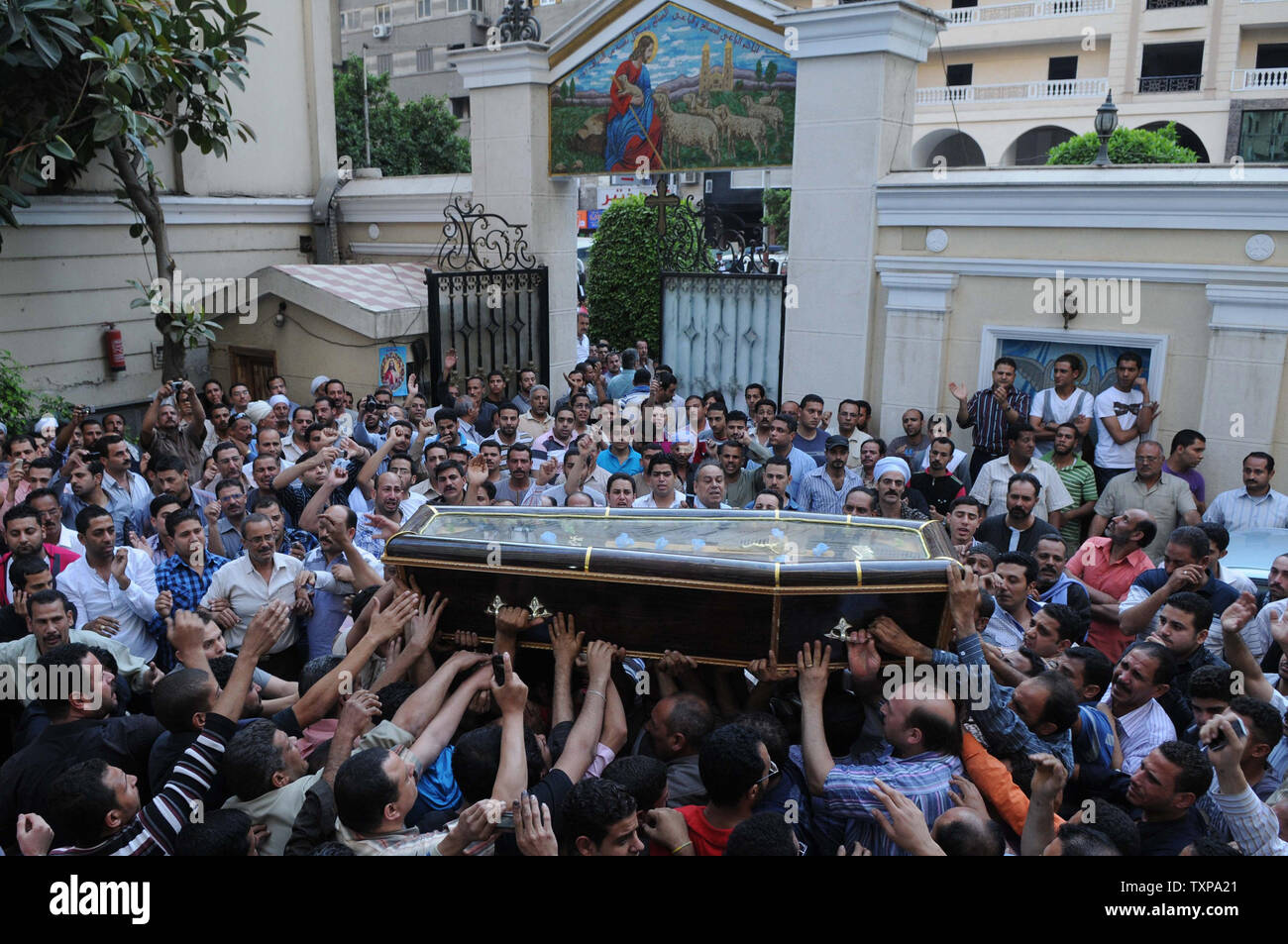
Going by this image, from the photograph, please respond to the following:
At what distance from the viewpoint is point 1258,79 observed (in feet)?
79.3

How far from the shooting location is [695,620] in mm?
3602

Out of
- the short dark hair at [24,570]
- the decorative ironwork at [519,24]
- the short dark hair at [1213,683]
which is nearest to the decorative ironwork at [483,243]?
the decorative ironwork at [519,24]

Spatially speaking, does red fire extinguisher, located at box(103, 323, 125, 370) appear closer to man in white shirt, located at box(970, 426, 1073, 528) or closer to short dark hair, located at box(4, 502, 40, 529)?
short dark hair, located at box(4, 502, 40, 529)

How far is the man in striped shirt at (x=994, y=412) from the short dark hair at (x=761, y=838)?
5.10 meters

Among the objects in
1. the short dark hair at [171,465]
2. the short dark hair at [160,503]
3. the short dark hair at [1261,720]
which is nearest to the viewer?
the short dark hair at [1261,720]

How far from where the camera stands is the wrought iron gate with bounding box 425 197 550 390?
33.0 ft

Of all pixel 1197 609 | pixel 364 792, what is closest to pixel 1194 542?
pixel 1197 609

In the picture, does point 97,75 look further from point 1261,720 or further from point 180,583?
point 1261,720

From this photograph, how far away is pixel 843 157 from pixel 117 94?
6.14m

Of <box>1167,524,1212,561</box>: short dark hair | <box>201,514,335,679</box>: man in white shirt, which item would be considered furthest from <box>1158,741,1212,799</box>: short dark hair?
<box>201,514,335,679</box>: man in white shirt

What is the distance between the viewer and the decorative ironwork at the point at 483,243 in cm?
1056

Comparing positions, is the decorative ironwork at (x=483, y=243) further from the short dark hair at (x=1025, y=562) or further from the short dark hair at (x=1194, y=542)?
the short dark hair at (x=1194, y=542)
